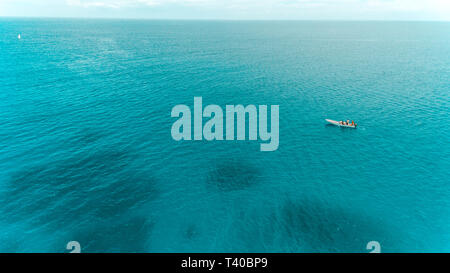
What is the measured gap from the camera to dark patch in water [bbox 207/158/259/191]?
194ft

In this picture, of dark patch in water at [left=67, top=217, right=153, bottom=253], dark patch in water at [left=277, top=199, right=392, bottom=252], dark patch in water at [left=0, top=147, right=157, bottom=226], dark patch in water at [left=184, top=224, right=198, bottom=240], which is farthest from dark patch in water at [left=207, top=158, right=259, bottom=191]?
dark patch in water at [left=67, top=217, right=153, bottom=253]

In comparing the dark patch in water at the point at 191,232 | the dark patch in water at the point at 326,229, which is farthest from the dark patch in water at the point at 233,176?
the dark patch in water at the point at 191,232

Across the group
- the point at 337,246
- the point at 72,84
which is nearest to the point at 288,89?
the point at 337,246

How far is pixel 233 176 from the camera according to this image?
204 ft

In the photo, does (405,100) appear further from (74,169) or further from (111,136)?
(74,169)

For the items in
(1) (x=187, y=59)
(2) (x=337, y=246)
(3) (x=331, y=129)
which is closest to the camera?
(2) (x=337, y=246)

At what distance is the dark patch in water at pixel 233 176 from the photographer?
194 feet

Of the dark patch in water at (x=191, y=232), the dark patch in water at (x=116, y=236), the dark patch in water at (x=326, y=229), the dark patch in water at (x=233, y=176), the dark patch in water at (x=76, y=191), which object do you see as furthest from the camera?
the dark patch in water at (x=233, y=176)

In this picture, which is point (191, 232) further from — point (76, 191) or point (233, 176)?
point (76, 191)

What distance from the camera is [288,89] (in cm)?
11994

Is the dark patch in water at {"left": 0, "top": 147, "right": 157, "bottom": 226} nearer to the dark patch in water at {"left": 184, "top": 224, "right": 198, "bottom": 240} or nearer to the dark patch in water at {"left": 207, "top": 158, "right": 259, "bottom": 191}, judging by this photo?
the dark patch in water at {"left": 184, "top": 224, "right": 198, "bottom": 240}

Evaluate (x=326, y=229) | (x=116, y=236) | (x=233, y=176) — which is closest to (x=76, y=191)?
(x=116, y=236)

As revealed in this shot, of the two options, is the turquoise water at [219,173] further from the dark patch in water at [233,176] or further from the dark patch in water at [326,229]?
the dark patch in water at [233,176]
